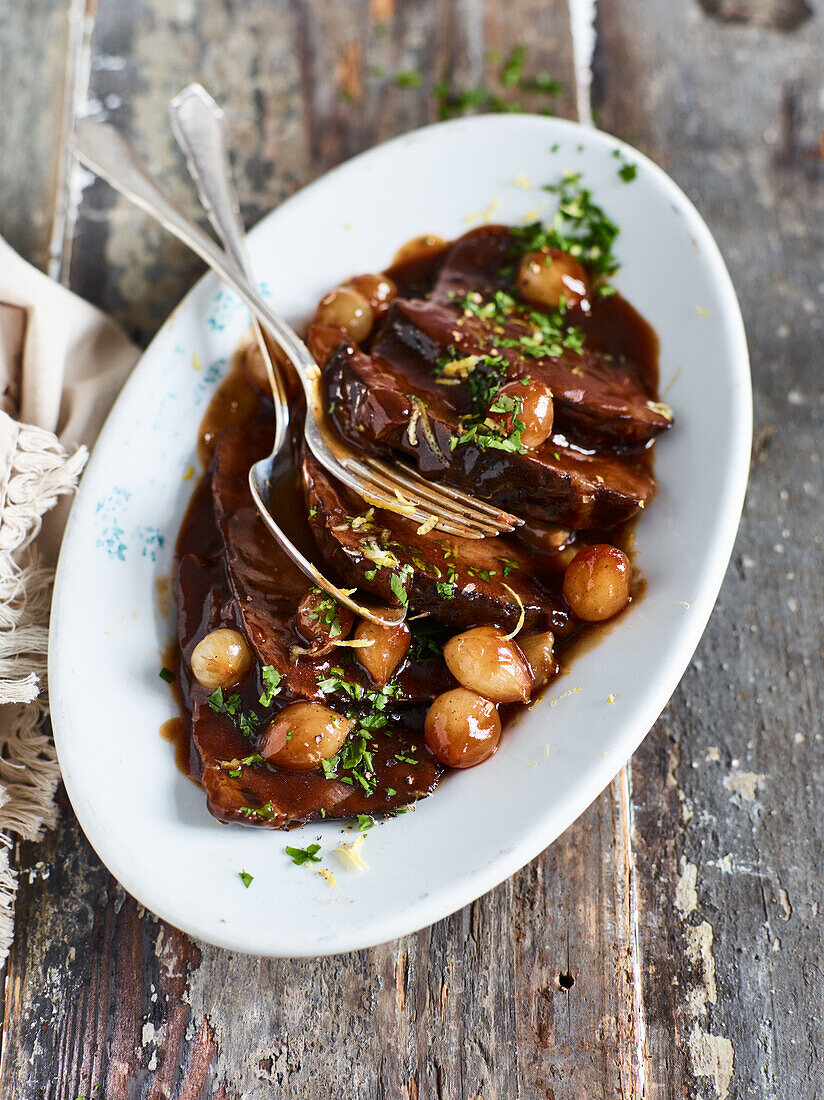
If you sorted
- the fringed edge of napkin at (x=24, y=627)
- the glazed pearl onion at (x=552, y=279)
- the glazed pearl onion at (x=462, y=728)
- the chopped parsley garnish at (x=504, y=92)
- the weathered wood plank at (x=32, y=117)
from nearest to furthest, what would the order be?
the glazed pearl onion at (x=462, y=728) → the fringed edge of napkin at (x=24, y=627) → the glazed pearl onion at (x=552, y=279) → the weathered wood plank at (x=32, y=117) → the chopped parsley garnish at (x=504, y=92)

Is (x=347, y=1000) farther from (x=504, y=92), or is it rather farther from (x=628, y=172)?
(x=504, y=92)

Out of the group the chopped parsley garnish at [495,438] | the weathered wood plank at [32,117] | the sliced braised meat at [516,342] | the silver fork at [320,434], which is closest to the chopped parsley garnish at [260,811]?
the silver fork at [320,434]

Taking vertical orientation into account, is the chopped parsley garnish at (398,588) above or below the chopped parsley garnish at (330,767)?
above

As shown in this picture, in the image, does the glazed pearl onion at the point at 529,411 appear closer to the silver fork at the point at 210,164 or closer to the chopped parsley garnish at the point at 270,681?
the silver fork at the point at 210,164

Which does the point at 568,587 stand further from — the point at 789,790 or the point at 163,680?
the point at 163,680

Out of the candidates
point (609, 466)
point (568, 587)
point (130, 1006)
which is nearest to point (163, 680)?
point (130, 1006)

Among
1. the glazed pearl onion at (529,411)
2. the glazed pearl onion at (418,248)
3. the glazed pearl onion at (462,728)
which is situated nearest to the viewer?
the glazed pearl onion at (462,728)

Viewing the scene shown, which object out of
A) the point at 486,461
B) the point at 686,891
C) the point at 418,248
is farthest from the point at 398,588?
the point at 418,248

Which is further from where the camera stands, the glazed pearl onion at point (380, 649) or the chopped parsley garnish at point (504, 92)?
the chopped parsley garnish at point (504, 92)

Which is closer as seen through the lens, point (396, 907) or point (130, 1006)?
point (396, 907)
